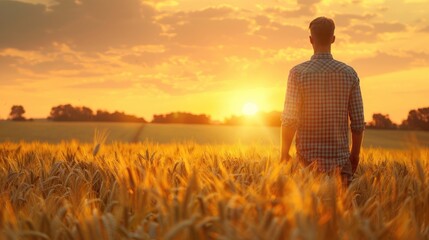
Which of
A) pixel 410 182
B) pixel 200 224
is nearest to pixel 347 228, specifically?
pixel 200 224

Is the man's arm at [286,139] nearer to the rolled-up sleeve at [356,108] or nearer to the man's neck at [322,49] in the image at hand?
the rolled-up sleeve at [356,108]

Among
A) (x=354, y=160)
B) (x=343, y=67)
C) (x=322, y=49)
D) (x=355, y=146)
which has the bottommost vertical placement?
(x=354, y=160)

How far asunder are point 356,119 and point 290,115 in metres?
0.66

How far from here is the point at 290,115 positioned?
4.79m

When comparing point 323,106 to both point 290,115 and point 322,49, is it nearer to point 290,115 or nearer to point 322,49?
point 290,115

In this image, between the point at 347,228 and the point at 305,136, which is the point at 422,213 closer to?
the point at 347,228

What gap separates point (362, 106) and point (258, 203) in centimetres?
327

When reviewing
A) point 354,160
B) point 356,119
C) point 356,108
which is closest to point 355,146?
point 354,160

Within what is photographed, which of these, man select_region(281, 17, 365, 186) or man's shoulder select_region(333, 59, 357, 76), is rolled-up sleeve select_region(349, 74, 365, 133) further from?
man's shoulder select_region(333, 59, 357, 76)

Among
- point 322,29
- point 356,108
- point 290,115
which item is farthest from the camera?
point 356,108

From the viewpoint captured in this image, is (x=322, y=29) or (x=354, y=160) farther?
(x=354, y=160)

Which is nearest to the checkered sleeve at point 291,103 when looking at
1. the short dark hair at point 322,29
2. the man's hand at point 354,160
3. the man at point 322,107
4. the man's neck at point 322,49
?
the man at point 322,107

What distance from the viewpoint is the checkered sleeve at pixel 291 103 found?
15.7ft

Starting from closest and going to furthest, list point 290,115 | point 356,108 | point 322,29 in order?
point 322,29, point 290,115, point 356,108
